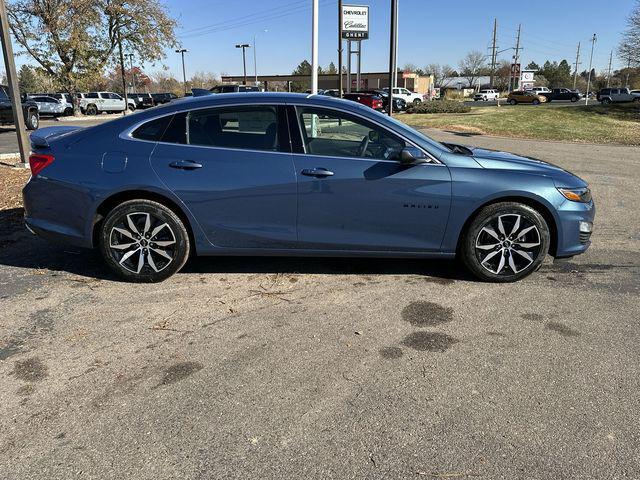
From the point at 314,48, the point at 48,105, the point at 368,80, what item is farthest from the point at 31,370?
the point at 368,80

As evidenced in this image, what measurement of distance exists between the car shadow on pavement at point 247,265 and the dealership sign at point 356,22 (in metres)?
27.0

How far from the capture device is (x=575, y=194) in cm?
458

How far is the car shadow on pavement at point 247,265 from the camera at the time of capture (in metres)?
4.96

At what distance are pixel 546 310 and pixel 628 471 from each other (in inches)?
73.6

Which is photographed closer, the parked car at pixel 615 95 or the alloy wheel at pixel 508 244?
the alloy wheel at pixel 508 244

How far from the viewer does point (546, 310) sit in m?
4.14

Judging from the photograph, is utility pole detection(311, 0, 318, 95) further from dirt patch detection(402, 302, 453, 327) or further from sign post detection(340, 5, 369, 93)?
sign post detection(340, 5, 369, 93)

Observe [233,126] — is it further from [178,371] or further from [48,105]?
[48,105]

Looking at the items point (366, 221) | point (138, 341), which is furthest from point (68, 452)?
point (366, 221)

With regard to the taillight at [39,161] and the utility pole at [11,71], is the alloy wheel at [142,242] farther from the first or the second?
the utility pole at [11,71]

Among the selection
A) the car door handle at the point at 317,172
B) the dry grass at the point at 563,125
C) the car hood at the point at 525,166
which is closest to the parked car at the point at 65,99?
the dry grass at the point at 563,125

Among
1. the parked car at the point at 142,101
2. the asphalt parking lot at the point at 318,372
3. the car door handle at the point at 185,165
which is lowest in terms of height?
the asphalt parking lot at the point at 318,372

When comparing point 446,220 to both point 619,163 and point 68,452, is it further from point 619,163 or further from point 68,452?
point 619,163

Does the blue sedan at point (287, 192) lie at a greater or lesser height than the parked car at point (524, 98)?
lesser
